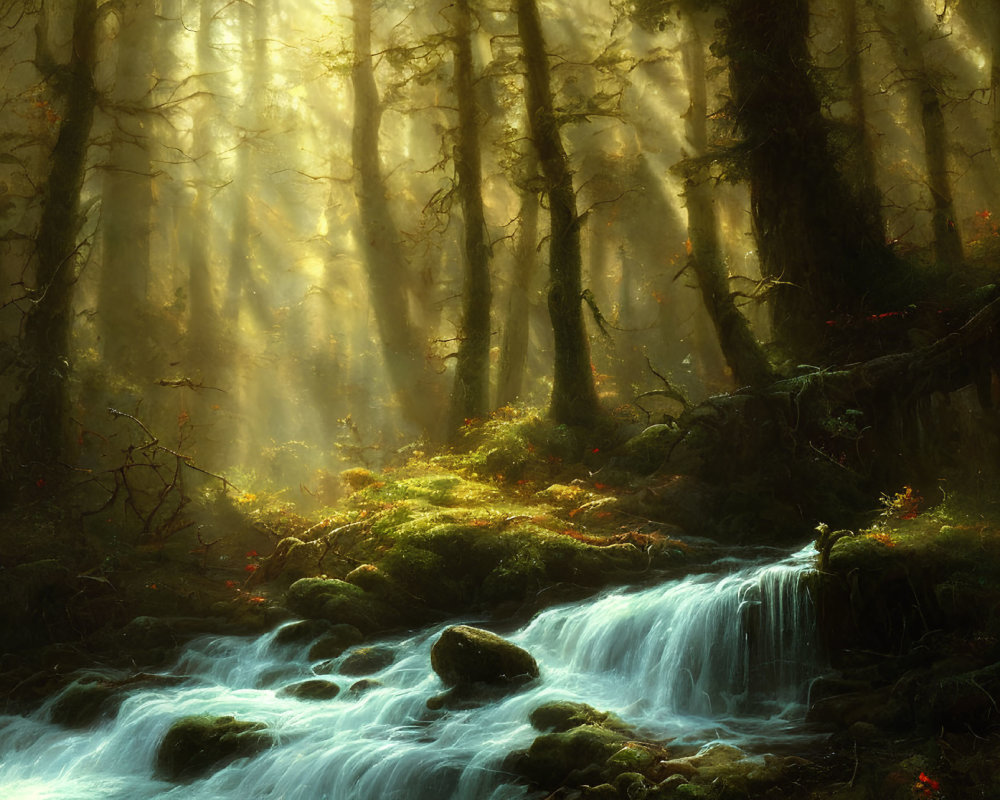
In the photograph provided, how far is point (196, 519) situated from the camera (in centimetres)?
1577

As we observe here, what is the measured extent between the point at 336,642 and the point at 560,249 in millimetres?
9951

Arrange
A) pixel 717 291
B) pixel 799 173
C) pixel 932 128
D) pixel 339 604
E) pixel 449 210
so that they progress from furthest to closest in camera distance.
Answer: pixel 449 210 < pixel 932 128 < pixel 717 291 < pixel 799 173 < pixel 339 604

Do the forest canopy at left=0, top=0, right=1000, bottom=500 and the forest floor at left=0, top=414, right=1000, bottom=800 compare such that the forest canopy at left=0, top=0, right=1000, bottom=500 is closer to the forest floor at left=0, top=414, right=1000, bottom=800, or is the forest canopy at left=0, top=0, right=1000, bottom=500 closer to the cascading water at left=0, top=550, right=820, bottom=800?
the forest floor at left=0, top=414, right=1000, bottom=800

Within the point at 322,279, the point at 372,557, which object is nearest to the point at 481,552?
the point at 372,557

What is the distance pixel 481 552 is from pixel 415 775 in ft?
14.9

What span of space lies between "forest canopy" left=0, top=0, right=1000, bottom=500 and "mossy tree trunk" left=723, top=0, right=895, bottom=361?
48mm

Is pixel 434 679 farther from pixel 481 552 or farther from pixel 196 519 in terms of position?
pixel 196 519

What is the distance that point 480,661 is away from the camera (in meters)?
8.70

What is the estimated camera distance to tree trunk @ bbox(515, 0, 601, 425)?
1731cm

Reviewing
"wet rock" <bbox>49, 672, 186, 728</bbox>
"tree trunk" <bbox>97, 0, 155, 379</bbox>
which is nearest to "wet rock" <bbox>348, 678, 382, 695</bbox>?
"wet rock" <bbox>49, 672, 186, 728</bbox>

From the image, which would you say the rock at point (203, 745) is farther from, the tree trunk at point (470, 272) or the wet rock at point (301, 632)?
the tree trunk at point (470, 272)

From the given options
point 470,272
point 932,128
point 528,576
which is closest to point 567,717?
point 528,576

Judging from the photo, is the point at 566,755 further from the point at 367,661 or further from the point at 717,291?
the point at 717,291

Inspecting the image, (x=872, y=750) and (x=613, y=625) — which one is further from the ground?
(x=613, y=625)
